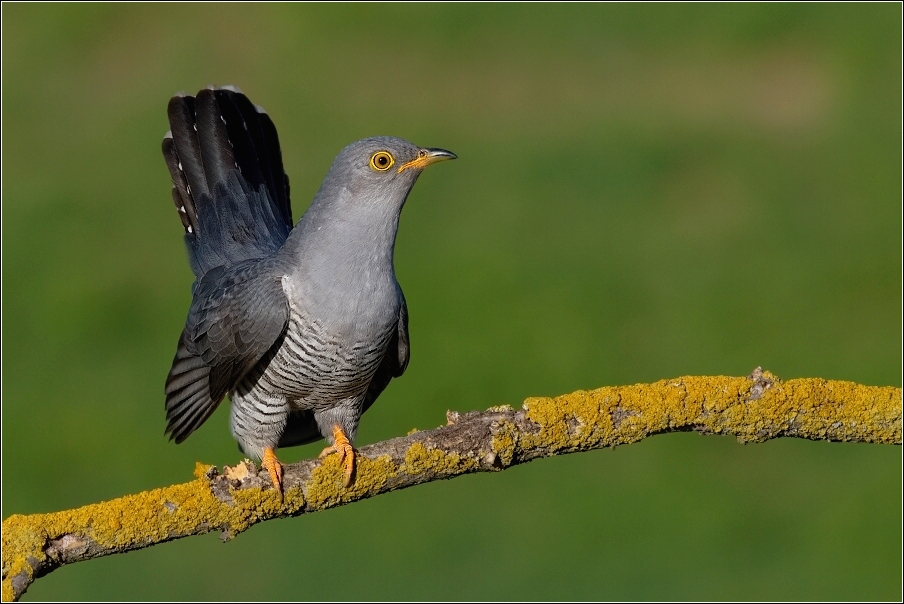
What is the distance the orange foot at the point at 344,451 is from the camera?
4.31 m

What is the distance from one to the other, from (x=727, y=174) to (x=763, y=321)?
1.44 metres

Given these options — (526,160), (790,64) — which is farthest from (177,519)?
(790,64)

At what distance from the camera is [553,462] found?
28.1 feet

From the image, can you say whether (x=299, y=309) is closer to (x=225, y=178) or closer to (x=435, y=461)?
(x=435, y=461)

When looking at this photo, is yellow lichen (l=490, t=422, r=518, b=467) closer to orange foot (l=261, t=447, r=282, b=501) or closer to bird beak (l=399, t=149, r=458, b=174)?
orange foot (l=261, t=447, r=282, b=501)

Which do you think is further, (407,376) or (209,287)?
(407,376)

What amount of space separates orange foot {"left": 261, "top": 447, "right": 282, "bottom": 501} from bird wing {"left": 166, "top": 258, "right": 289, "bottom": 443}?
35 centimetres

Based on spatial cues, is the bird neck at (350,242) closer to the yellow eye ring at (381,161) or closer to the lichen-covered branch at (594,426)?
the yellow eye ring at (381,161)

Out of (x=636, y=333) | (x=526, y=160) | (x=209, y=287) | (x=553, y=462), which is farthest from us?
(x=526, y=160)

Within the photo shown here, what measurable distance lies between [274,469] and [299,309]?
678 millimetres

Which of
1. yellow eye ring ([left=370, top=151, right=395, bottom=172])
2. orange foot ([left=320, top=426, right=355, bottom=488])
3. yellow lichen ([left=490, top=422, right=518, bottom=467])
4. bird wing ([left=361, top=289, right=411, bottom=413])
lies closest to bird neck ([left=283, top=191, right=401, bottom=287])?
yellow eye ring ([left=370, top=151, right=395, bottom=172])

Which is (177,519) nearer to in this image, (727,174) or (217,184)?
(217,184)

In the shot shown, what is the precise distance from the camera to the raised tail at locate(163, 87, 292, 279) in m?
5.80

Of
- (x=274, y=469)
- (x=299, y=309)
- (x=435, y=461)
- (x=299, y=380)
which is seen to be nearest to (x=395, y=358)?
(x=299, y=380)
